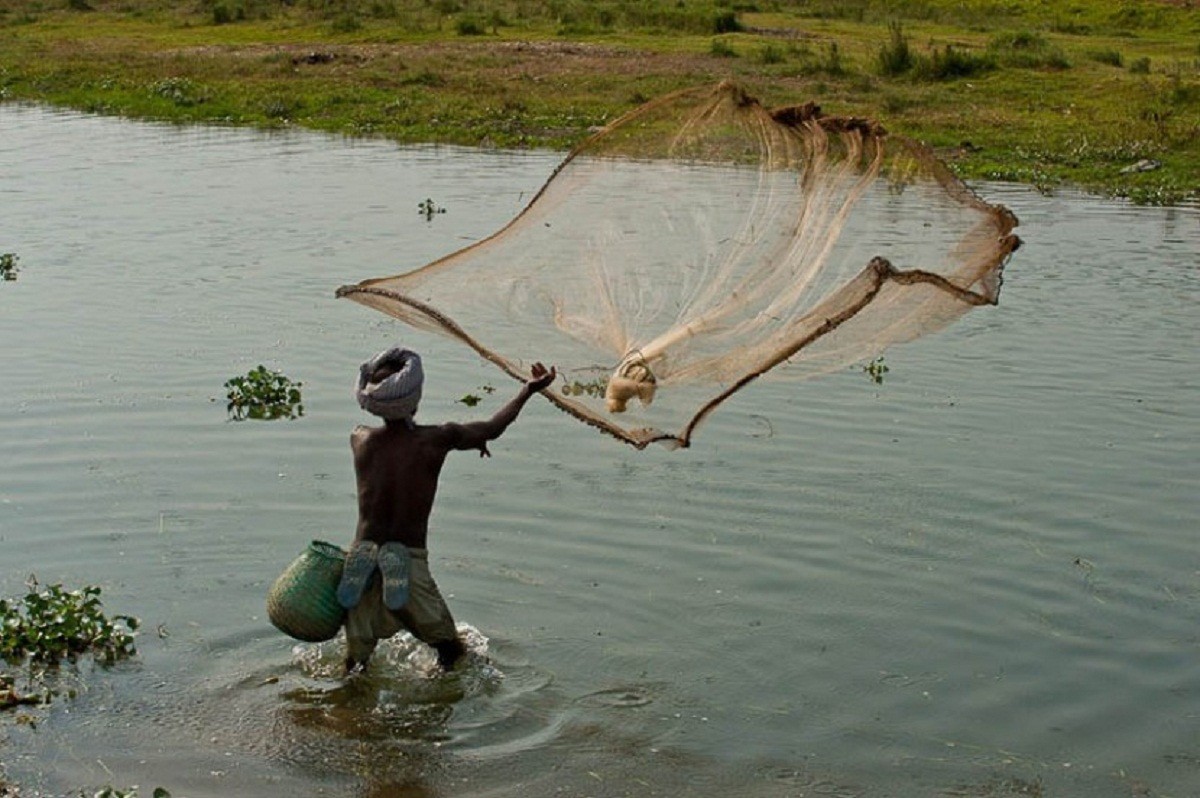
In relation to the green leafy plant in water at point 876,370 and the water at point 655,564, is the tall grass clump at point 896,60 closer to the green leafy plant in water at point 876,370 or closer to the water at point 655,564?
the water at point 655,564

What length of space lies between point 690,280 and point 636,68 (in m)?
25.3

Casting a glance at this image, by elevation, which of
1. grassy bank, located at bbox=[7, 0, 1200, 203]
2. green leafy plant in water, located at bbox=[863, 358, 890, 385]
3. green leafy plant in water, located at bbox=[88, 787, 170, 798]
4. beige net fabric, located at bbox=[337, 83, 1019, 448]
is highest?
grassy bank, located at bbox=[7, 0, 1200, 203]

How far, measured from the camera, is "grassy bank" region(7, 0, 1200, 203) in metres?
26.0

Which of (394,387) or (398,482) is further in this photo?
(398,482)

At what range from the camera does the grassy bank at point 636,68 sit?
2597 cm

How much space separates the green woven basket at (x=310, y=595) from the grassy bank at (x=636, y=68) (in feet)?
53.4

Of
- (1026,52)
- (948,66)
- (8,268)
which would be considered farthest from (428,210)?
(1026,52)

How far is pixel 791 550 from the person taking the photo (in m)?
9.16

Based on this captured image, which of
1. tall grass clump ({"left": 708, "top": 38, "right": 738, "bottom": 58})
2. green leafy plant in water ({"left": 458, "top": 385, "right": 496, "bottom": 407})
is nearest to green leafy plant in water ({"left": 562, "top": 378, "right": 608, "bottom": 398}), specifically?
green leafy plant in water ({"left": 458, "top": 385, "right": 496, "bottom": 407})

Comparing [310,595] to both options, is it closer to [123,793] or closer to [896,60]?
[123,793]

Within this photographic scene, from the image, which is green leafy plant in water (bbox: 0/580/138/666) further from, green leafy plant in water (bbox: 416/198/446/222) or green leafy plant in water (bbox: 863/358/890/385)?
green leafy plant in water (bbox: 416/198/446/222)

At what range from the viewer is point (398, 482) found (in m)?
7.02

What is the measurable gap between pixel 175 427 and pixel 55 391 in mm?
1220

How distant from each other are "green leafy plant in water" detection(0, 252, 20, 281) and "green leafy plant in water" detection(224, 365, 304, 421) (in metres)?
5.28
